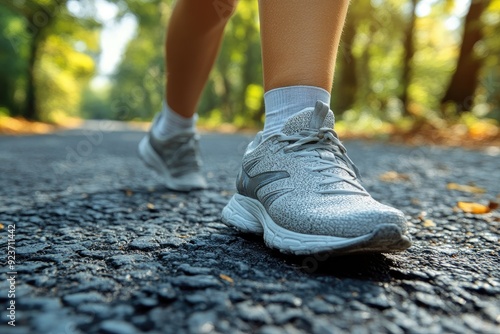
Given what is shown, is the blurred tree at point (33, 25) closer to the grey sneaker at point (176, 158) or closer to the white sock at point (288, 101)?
the grey sneaker at point (176, 158)

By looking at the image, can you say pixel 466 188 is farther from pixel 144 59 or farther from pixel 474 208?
pixel 144 59

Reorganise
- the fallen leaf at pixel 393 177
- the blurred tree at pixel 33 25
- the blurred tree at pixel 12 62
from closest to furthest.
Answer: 1. the fallen leaf at pixel 393 177
2. the blurred tree at pixel 33 25
3. the blurred tree at pixel 12 62

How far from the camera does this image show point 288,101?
1213 millimetres

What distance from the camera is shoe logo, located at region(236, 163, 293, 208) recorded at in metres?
1.18

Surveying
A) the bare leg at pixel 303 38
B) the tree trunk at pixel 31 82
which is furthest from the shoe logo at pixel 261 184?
the tree trunk at pixel 31 82

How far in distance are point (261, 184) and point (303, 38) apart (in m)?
0.42

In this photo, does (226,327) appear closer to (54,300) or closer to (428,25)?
(54,300)

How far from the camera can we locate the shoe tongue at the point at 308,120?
3.96 ft

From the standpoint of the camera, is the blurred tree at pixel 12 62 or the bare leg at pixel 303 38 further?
the blurred tree at pixel 12 62

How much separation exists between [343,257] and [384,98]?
12029 mm

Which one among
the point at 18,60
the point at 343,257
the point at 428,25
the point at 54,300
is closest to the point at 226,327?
the point at 54,300

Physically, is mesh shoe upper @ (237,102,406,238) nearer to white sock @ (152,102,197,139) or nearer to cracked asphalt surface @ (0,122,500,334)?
cracked asphalt surface @ (0,122,500,334)

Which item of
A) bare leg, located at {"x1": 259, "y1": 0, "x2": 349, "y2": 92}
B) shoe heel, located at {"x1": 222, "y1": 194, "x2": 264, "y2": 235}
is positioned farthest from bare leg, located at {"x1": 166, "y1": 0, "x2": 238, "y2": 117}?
shoe heel, located at {"x1": 222, "y1": 194, "x2": 264, "y2": 235}

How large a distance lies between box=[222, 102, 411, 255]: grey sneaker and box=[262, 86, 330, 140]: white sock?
25 millimetres
